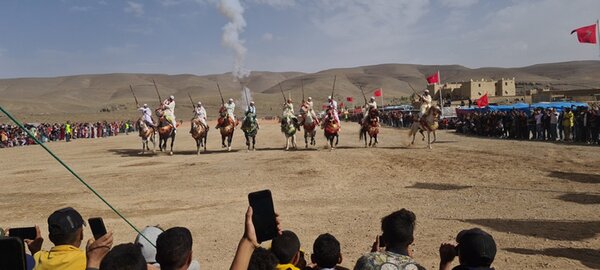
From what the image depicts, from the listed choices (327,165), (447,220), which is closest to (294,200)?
(447,220)

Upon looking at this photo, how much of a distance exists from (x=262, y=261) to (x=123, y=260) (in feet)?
3.21

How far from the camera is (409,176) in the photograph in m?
14.9

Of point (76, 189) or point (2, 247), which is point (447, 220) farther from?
point (76, 189)

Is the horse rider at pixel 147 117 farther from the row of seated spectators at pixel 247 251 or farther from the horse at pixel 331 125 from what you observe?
the row of seated spectators at pixel 247 251

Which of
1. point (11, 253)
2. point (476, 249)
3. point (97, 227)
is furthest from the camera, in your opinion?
point (97, 227)

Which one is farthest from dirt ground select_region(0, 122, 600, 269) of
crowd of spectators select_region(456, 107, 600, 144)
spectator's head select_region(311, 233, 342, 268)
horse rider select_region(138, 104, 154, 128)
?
spectator's head select_region(311, 233, 342, 268)

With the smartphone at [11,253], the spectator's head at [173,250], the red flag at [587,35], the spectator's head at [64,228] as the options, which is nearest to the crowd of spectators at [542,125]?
the red flag at [587,35]

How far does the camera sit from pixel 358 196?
484 inches

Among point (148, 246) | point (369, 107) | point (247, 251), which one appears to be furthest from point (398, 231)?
point (369, 107)

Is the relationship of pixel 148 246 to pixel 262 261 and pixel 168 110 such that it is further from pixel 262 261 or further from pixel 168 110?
pixel 168 110

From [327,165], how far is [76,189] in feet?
28.8

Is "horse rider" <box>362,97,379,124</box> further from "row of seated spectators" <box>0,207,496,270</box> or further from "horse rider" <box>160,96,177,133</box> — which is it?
"row of seated spectators" <box>0,207,496,270</box>

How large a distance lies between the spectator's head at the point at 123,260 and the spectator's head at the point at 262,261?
2.62 ft

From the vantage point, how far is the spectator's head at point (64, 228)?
3795 mm
